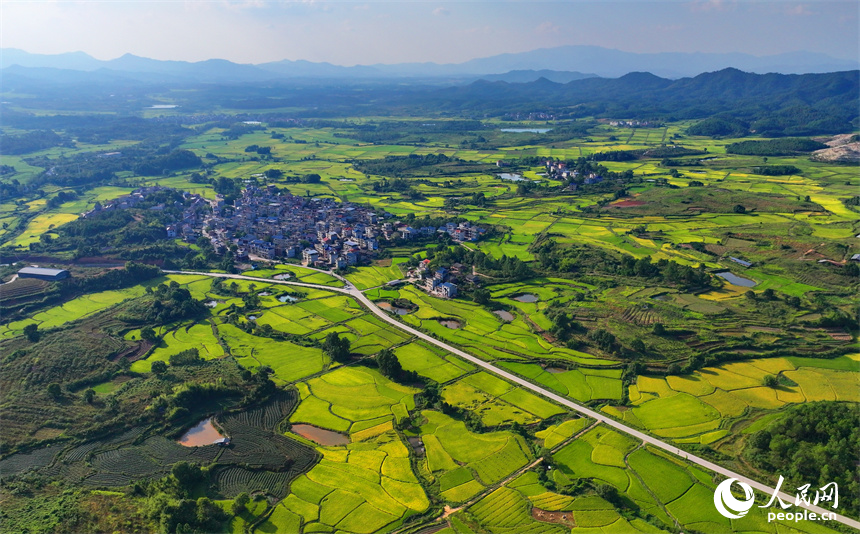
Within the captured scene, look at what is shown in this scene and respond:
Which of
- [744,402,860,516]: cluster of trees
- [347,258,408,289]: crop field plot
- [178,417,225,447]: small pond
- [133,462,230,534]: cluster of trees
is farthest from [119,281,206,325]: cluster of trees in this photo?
[744,402,860,516]: cluster of trees

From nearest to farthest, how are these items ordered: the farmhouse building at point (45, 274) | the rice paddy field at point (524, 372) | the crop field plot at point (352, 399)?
the rice paddy field at point (524, 372) < the crop field plot at point (352, 399) < the farmhouse building at point (45, 274)

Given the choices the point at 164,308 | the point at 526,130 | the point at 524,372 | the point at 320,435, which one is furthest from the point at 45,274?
the point at 526,130

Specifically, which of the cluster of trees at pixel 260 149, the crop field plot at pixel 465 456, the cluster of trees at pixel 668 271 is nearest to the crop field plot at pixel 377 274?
the cluster of trees at pixel 668 271

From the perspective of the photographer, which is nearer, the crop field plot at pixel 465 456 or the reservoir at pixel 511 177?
the crop field plot at pixel 465 456

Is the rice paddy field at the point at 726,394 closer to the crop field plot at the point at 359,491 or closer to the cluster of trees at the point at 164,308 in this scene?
the crop field plot at the point at 359,491

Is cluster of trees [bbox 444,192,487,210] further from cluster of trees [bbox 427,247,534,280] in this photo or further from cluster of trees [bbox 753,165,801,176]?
cluster of trees [bbox 753,165,801,176]

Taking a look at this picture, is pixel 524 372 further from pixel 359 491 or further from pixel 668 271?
pixel 668 271
